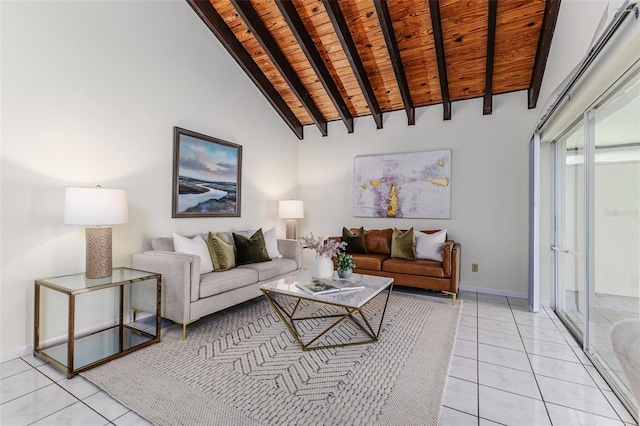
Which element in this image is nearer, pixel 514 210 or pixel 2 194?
pixel 2 194

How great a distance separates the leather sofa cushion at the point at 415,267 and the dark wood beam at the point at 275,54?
2580mm

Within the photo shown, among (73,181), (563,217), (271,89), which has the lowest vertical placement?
(563,217)

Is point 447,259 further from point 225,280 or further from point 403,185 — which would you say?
point 225,280

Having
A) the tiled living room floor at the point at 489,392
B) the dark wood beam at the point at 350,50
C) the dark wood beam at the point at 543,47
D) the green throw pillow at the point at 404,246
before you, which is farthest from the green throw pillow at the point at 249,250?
the dark wood beam at the point at 543,47

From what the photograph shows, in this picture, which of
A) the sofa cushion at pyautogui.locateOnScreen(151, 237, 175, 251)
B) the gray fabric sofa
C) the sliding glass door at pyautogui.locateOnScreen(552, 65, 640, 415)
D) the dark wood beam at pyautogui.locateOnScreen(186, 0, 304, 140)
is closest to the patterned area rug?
the gray fabric sofa

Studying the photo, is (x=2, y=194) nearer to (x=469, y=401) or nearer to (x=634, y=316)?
(x=469, y=401)

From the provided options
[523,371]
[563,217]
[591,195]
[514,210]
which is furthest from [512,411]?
[514,210]

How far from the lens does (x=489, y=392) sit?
1858mm

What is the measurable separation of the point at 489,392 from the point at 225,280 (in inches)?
87.8

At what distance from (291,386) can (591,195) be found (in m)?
2.59

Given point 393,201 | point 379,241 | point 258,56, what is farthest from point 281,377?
point 258,56

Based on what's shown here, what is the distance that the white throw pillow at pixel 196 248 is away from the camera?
3045 millimetres

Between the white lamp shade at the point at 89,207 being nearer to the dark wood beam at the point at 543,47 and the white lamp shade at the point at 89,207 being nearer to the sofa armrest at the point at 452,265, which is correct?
the sofa armrest at the point at 452,265

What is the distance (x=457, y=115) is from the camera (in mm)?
4363
